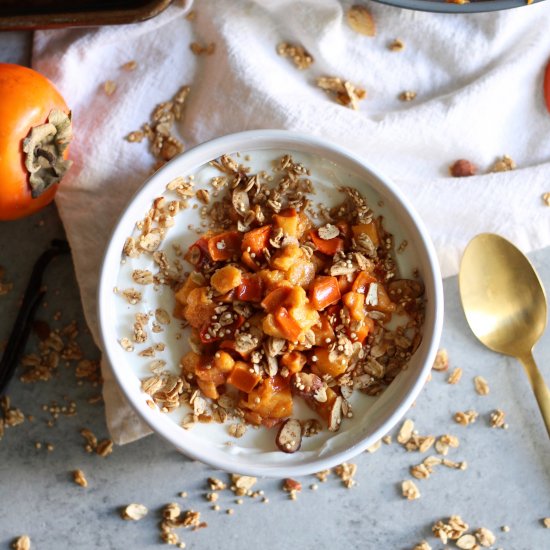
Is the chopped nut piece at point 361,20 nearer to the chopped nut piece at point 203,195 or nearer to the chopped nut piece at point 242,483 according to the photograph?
the chopped nut piece at point 203,195

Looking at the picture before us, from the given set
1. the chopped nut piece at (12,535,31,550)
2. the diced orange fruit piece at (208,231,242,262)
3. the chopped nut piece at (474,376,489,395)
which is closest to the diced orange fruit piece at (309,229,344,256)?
the diced orange fruit piece at (208,231,242,262)

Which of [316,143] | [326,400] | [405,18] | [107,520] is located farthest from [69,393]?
[405,18]

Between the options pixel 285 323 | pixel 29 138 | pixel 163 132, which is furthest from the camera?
pixel 163 132

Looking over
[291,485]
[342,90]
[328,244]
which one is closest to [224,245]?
[328,244]

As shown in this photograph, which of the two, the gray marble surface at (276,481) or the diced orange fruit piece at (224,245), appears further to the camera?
the gray marble surface at (276,481)

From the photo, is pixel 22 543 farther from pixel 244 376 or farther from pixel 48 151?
pixel 48 151

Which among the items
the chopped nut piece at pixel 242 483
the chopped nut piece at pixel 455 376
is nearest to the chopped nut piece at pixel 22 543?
the chopped nut piece at pixel 242 483
